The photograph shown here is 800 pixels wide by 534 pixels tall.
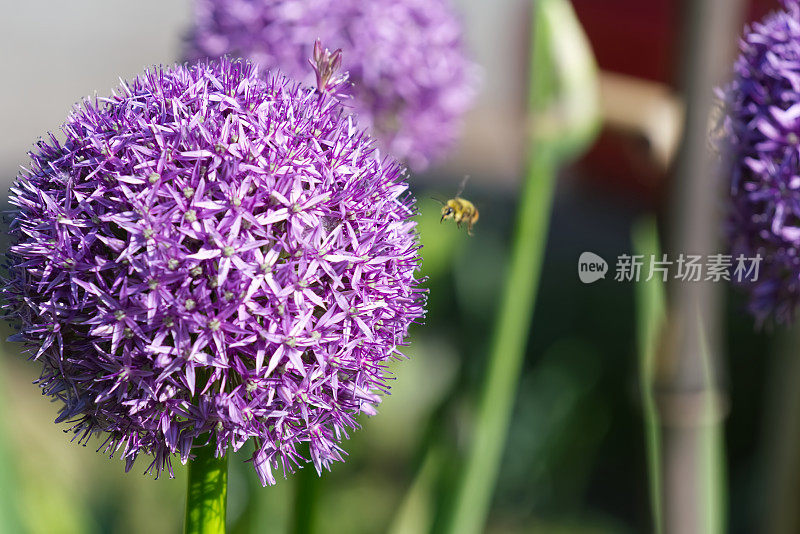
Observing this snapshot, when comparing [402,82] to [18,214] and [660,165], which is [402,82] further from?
[18,214]

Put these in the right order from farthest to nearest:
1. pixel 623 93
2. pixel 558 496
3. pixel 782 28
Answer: pixel 558 496
pixel 623 93
pixel 782 28

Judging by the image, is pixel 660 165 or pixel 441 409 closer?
pixel 660 165

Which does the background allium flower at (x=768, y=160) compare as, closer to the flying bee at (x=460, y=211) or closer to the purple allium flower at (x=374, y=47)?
the flying bee at (x=460, y=211)

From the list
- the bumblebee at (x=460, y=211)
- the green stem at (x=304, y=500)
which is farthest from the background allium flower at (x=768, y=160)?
the green stem at (x=304, y=500)

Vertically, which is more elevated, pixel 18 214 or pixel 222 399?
pixel 18 214

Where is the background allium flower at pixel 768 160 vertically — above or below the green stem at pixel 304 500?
above

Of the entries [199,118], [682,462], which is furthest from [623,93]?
[199,118]

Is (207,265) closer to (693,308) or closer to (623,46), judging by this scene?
(693,308)
